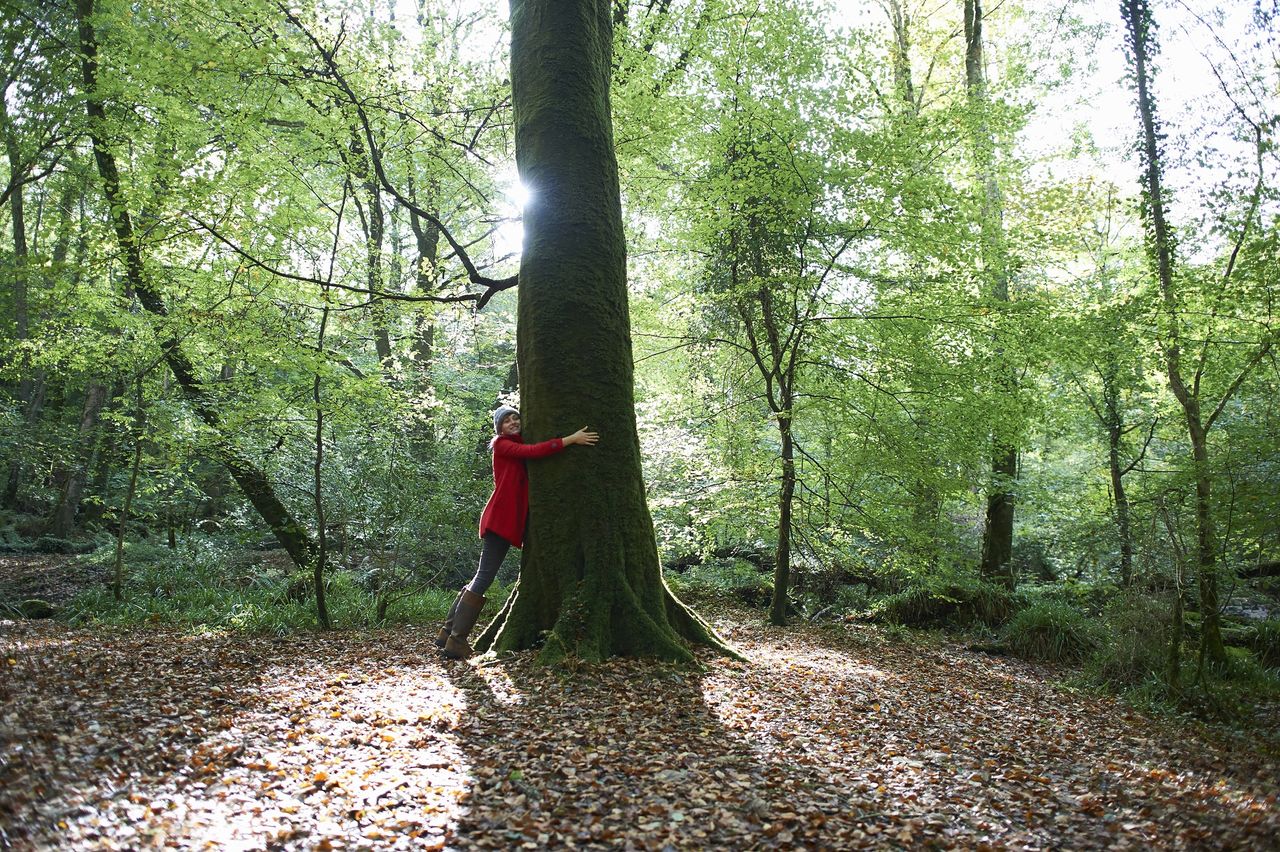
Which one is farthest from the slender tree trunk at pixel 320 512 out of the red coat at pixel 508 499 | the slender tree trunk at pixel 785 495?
the slender tree trunk at pixel 785 495

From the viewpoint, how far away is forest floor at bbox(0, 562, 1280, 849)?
8.36ft

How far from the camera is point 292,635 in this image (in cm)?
732

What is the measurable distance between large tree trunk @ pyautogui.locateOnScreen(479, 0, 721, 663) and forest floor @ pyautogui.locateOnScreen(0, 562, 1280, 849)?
413 mm

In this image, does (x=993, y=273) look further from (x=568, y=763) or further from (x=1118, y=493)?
(x=568, y=763)

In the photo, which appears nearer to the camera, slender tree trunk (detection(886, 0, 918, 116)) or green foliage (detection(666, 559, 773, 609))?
green foliage (detection(666, 559, 773, 609))

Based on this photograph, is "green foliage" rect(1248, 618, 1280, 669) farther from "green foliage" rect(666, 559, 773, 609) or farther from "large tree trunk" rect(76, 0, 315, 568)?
"large tree trunk" rect(76, 0, 315, 568)

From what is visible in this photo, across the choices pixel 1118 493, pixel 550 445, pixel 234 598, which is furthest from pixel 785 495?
pixel 234 598

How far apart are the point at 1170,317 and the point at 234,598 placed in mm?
11893

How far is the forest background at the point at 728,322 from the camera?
7105 mm

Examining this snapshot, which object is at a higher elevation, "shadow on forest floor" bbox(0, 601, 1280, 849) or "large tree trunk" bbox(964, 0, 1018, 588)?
"large tree trunk" bbox(964, 0, 1018, 588)

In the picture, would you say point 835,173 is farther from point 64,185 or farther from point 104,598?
point 64,185

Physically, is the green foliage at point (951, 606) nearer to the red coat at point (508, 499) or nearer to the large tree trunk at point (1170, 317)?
the large tree trunk at point (1170, 317)

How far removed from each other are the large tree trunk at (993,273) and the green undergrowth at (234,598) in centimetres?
808

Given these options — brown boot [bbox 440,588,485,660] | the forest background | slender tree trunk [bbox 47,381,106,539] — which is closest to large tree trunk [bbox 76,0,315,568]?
the forest background
